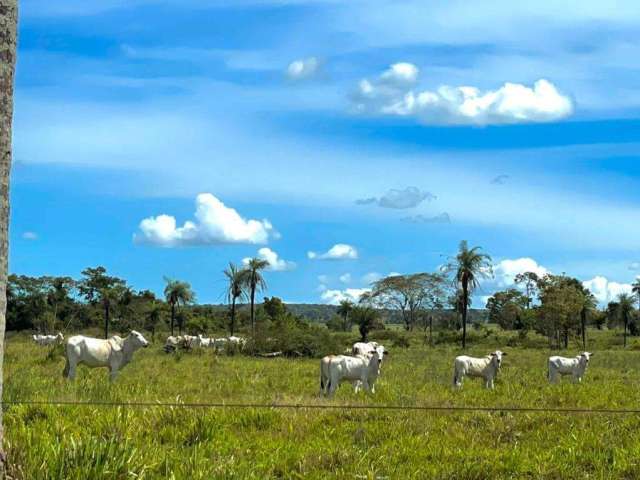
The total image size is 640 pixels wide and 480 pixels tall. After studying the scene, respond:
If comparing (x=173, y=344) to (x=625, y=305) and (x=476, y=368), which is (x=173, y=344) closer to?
(x=476, y=368)

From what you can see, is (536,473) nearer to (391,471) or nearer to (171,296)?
(391,471)

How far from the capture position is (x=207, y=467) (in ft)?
25.1

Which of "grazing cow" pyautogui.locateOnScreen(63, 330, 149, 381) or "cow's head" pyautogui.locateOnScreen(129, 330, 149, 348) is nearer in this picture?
"grazing cow" pyautogui.locateOnScreen(63, 330, 149, 381)

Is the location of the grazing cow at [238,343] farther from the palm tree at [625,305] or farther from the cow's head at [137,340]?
the palm tree at [625,305]

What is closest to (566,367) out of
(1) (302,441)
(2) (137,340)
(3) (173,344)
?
(2) (137,340)

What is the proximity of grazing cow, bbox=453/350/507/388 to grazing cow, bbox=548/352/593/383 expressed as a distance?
2.85 metres

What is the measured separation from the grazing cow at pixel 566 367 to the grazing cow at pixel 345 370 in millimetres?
7684

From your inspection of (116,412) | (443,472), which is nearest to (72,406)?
(116,412)

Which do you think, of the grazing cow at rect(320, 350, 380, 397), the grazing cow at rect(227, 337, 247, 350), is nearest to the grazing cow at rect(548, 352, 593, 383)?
→ the grazing cow at rect(320, 350, 380, 397)

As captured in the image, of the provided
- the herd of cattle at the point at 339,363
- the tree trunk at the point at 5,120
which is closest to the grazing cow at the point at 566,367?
the herd of cattle at the point at 339,363

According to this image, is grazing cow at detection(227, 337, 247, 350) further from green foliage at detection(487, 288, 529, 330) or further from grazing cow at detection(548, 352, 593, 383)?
green foliage at detection(487, 288, 529, 330)

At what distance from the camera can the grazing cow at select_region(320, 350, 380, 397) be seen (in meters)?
18.3

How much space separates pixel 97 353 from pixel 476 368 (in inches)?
395

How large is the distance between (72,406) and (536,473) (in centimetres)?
601
